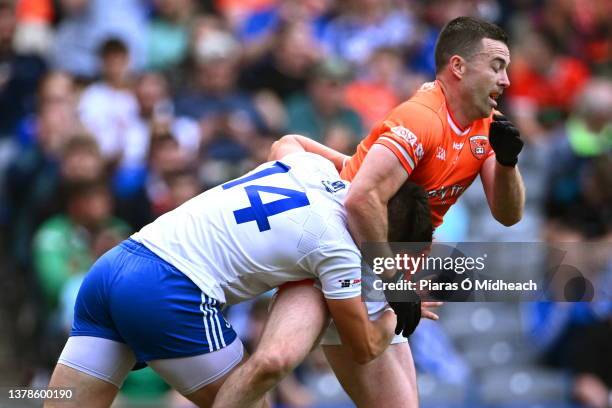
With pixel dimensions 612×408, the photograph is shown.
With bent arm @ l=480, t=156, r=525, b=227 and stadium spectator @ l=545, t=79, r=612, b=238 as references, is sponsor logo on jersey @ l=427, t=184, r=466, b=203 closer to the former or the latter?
bent arm @ l=480, t=156, r=525, b=227

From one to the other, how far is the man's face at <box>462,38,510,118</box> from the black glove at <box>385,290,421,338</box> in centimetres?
93

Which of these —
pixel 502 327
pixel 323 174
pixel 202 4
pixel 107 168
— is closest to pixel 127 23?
pixel 202 4

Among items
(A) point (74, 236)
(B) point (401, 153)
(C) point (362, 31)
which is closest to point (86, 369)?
(B) point (401, 153)

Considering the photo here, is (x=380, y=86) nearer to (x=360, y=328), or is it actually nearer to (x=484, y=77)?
(x=484, y=77)

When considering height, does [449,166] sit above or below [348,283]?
above

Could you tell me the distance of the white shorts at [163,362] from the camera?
5.53 meters

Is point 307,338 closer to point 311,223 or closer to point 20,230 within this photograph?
point 311,223

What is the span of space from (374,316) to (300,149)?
38.9 inches

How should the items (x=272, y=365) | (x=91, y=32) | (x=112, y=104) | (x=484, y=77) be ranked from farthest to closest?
(x=91, y=32)
(x=112, y=104)
(x=484, y=77)
(x=272, y=365)

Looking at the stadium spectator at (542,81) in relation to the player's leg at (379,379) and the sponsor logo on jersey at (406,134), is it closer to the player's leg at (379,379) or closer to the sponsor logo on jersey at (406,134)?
the player's leg at (379,379)

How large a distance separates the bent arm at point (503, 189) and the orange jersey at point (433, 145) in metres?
0.06

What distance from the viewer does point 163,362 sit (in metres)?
5.54

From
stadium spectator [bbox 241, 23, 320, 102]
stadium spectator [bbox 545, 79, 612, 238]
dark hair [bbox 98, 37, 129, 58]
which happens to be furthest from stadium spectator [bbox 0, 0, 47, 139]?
stadium spectator [bbox 545, 79, 612, 238]

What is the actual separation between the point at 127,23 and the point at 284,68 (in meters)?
1.47
